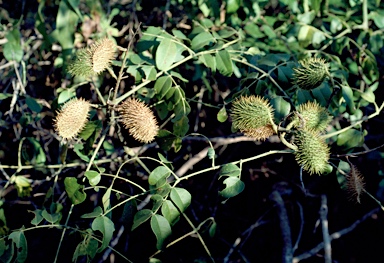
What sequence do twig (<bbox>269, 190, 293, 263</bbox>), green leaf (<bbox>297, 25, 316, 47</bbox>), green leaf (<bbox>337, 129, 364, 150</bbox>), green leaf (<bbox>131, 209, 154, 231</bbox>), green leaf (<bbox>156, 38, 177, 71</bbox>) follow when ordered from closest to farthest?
1. green leaf (<bbox>131, 209, 154, 231</bbox>)
2. green leaf (<bbox>156, 38, 177, 71</bbox>)
3. green leaf (<bbox>337, 129, 364, 150</bbox>)
4. twig (<bbox>269, 190, 293, 263</bbox>)
5. green leaf (<bbox>297, 25, 316, 47</bbox>)

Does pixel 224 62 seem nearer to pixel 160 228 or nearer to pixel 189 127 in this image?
A: pixel 189 127

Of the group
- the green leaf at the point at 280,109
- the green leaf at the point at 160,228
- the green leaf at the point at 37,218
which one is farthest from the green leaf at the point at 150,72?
the green leaf at the point at 37,218

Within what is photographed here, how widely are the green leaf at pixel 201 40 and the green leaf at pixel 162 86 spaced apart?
0.22m

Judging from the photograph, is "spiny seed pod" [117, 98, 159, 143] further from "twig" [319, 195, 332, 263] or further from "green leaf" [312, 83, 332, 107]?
"twig" [319, 195, 332, 263]

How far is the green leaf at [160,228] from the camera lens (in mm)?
1508

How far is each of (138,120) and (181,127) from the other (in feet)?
0.66

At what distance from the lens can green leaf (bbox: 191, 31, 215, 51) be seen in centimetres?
196

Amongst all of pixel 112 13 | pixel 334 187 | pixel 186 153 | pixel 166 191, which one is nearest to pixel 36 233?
pixel 186 153

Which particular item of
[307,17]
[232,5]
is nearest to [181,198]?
[232,5]

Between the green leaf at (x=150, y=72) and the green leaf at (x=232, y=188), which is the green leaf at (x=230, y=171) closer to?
the green leaf at (x=232, y=188)

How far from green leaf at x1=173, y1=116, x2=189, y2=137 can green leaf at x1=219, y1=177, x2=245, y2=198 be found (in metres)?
0.33

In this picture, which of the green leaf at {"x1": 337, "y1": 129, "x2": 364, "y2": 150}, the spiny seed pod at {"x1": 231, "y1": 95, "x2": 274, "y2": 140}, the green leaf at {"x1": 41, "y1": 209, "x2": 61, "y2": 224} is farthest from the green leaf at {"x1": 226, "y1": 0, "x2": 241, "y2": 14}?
the green leaf at {"x1": 41, "y1": 209, "x2": 61, "y2": 224}

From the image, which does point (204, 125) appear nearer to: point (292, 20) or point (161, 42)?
point (292, 20)

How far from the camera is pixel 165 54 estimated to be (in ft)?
5.99
